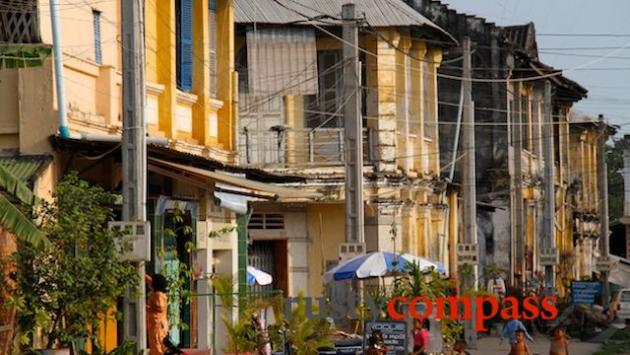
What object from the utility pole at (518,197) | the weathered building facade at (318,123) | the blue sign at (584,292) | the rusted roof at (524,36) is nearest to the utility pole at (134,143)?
the weathered building facade at (318,123)

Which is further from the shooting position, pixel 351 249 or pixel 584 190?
pixel 584 190

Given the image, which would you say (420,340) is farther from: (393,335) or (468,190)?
(468,190)

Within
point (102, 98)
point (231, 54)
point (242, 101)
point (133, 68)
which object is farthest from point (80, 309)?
point (242, 101)

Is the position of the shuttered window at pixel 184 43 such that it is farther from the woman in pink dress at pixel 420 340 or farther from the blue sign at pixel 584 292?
the blue sign at pixel 584 292

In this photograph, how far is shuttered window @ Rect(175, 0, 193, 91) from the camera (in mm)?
28625

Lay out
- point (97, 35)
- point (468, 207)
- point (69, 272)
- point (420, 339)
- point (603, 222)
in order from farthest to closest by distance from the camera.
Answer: point (603, 222)
point (468, 207)
point (420, 339)
point (97, 35)
point (69, 272)

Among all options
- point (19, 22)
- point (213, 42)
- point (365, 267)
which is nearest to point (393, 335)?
point (365, 267)

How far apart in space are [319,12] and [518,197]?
13.1m

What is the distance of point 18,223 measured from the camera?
60.1 ft

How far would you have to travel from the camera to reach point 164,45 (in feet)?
90.9

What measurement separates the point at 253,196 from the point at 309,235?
1312 cm

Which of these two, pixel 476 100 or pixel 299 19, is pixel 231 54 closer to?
pixel 299 19

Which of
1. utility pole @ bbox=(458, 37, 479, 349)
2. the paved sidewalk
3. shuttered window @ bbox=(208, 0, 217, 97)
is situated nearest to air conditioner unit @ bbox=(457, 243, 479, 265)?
utility pole @ bbox=(458, 37, 479, 349)

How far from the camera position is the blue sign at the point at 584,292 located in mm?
49975
